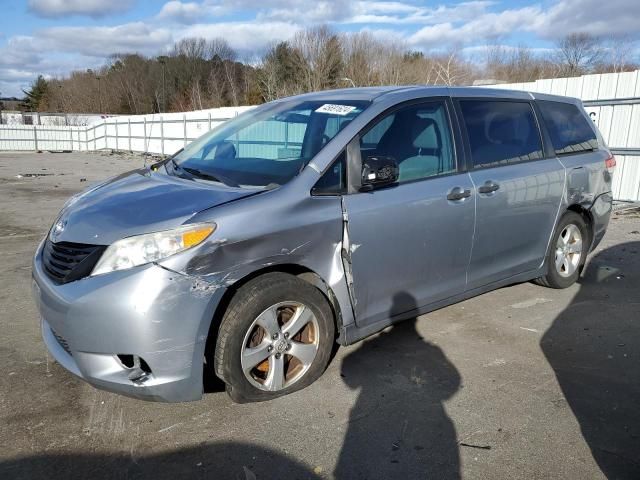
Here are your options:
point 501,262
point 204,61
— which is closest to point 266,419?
point 501,262

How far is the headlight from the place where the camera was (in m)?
2.62

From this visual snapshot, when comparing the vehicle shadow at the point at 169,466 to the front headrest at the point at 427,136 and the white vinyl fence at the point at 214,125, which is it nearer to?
the front headrest at the point at 427,136

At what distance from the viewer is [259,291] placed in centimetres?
284

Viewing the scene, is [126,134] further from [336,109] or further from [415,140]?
[415,140]

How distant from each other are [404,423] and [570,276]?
3.09 meters

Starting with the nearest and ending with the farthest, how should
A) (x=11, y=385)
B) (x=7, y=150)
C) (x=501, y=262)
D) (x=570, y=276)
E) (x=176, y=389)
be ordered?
(x=176, y=389), (x=11, y=385), (x=501, y=262), (x=570, y=276), (x=7, y=150)

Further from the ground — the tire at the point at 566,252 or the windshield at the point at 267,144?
the windshield at the point at 267,144

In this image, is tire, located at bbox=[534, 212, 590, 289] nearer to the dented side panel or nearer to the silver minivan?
the silver minivan

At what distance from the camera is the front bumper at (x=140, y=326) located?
2.56 m

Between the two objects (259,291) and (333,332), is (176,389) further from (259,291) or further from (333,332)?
(333,332)

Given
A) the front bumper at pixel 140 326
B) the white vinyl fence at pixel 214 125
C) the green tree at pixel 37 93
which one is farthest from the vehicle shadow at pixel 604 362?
the green tree at pixel 37 93

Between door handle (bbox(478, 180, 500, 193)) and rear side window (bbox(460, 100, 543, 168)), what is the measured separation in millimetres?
148

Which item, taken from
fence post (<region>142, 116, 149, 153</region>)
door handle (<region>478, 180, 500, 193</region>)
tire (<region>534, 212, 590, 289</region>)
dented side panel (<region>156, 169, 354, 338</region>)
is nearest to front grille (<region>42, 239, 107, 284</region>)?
dented side panel (<region>156, 169, 354, 338</region>)

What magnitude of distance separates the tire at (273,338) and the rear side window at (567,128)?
9.70 feet
